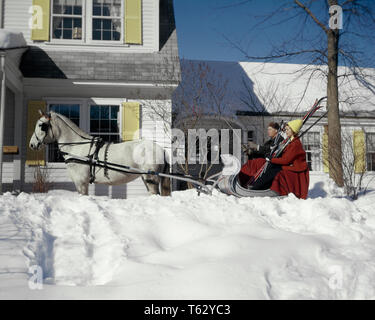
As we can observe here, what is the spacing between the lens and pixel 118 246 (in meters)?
3.07

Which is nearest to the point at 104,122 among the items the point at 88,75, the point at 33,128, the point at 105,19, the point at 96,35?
the point at 88,75

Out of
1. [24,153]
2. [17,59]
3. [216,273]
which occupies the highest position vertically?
[17,59]

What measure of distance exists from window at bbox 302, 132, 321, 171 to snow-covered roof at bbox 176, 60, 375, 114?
1.22 meters

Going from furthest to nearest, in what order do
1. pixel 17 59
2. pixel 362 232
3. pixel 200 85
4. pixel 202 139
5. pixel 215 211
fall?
pixel 200 85 < pixel 202 139 < pixel 17 59 < pixel 215 211 < pixel 362 232

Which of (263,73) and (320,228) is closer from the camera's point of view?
(320,228)

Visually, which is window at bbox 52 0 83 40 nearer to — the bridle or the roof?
the roof

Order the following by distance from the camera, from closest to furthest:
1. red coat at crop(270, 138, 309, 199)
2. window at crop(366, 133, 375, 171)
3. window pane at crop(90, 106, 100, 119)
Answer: red coat at crop(270, 138, 309, 199)
window pane at crop(90, 106, 100, 119)
window at crop(366, 133, 375, 171)

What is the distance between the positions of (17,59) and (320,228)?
8.52 m

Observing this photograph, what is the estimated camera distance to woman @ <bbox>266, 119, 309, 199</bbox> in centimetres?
486

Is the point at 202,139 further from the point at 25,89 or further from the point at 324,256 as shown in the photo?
the point at 324,256

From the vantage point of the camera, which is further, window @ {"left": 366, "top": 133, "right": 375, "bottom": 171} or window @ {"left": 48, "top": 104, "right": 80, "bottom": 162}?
window @ {"left": 366, "top": 133, "right": 375, "bottom": 171}

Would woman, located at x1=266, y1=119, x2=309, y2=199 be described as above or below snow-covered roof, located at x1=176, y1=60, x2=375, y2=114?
below

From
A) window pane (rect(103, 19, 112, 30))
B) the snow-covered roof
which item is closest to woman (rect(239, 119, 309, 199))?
the snow-covered roof

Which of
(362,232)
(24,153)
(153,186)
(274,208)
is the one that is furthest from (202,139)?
(362,232)
